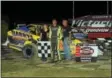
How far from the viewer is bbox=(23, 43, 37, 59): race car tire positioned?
43.3 ft

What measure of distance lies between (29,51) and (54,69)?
308cm

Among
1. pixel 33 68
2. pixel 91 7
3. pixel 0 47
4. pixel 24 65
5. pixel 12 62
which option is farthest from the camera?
pixel 91 7

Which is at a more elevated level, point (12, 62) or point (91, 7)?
point (91, 7)

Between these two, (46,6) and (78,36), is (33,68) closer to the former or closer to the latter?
(78,36)

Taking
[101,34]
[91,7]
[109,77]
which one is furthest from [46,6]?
[109,77]

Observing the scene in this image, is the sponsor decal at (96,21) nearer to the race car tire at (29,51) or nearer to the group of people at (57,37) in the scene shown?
the race car tire at (29,51)

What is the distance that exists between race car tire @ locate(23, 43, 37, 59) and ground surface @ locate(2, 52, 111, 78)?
408 mm

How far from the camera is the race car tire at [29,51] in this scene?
43.3 feet

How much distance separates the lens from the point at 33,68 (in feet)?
35.7

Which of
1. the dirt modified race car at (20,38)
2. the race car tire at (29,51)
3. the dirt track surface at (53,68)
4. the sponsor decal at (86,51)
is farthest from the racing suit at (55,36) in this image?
the dirt modified race car at (20,38)

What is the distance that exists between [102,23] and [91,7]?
3087 mm

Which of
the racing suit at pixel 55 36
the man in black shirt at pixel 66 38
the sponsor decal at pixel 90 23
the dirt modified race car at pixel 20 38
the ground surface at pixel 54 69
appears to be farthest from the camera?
the sponsor decal at pixel 90 23

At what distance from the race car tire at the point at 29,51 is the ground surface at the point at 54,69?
16.1 inches

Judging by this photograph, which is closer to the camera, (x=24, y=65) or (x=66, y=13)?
(x=24, y=65)
